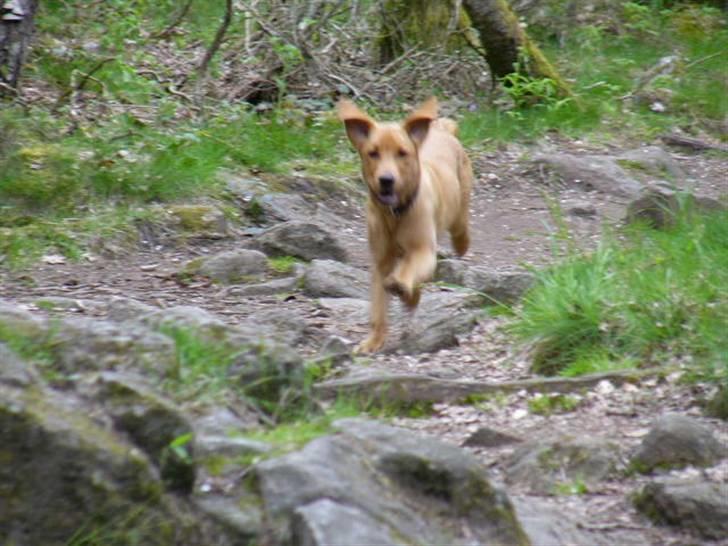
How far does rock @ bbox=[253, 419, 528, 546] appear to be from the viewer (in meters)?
3.84

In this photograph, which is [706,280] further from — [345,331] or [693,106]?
[693,106]

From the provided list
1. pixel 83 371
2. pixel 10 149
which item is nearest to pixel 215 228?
pixel 10 149

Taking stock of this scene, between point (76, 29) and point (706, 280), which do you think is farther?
point (76, 29)

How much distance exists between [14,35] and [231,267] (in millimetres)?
2969

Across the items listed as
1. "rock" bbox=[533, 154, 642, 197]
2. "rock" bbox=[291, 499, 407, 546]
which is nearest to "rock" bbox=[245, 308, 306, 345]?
"rock" bbox=[291, 499, 407, 546]

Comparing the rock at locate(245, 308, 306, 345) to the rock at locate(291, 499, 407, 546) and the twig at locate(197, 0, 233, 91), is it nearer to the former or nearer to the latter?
the rock at locate(291, 499, 407, 546)

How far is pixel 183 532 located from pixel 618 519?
170 centimetres

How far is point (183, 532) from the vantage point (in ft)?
12.9

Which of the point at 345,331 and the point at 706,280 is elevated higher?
the point at 706,280

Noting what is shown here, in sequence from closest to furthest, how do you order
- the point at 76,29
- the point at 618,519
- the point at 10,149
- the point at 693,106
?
1. the point at 618,519
2. the point at 10,149
3. the point at 76,29
4. the point at 693,106

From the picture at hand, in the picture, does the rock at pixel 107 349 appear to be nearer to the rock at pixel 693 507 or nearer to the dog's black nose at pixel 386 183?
the rock at pixel 693 507

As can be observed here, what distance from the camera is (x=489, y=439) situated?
5320mm

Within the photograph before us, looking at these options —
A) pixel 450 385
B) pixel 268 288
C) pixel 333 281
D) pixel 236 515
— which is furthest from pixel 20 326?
pixel 333 281

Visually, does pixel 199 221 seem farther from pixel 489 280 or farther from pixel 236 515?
pixel 236 515
